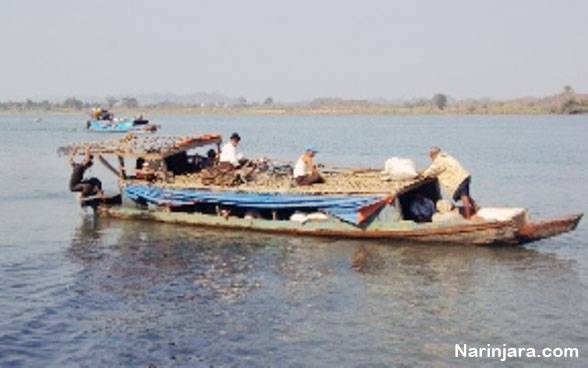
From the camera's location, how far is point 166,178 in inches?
674

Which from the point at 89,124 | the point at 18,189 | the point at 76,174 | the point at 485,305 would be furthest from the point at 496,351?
the point at 89,124

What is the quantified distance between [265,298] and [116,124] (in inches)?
1981

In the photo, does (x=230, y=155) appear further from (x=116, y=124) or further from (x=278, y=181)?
(x=116, y=124)

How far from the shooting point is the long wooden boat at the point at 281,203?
1415 cm

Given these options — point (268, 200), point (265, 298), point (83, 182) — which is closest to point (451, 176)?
point (268, 200)

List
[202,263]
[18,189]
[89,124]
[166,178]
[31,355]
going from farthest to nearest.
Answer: [89,124], [18,189], [166,178], [202,263], [31,355]

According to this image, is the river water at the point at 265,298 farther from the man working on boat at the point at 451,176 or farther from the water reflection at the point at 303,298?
the man working on boat at the point at 451,176

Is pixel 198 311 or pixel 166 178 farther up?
pixel 166 178

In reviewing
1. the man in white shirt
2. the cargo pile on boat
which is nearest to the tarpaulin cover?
the cargo pile on boat

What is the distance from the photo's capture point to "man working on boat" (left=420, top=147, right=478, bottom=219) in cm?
1446

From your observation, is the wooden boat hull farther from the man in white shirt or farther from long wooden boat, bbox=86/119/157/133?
long wooden boat, bbox=86/119/157/133

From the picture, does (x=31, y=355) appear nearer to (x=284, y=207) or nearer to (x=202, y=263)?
(x=202, y=263)

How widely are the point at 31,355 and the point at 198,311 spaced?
252 centimetres

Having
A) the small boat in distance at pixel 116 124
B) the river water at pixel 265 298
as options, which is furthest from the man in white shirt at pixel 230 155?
the small boat in distance at pixel 116 124
